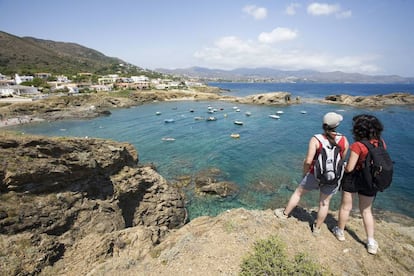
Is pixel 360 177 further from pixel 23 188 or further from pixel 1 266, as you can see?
pixel 23 188

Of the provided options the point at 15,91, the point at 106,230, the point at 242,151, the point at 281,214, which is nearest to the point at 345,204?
the point at 281,214

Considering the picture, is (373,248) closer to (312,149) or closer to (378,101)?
(312,149)

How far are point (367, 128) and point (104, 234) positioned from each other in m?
8.61

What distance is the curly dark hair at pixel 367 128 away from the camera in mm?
4406

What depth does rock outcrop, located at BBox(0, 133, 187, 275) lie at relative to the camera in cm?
596

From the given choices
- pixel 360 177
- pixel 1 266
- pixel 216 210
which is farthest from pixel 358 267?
pixel 216 210

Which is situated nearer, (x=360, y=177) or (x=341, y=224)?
(x=360, y=177)

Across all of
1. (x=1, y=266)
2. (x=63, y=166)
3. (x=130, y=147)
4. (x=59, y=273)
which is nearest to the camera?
(x=1, y=266)

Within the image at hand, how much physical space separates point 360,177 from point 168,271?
16.1ft

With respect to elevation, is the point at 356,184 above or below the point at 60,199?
above

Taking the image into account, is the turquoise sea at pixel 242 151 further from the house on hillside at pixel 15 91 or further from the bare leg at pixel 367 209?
the house on hillside at pixel 15 91

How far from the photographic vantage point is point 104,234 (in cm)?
722

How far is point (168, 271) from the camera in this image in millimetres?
4691

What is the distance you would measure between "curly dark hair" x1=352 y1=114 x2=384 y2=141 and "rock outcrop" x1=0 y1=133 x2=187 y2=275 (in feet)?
21.4
